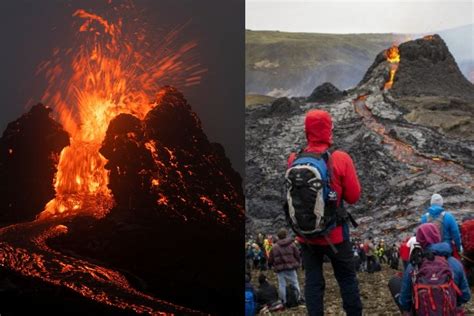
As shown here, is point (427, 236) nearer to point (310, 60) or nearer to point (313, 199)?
point (313, 199)

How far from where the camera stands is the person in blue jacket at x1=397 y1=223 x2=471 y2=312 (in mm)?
4758

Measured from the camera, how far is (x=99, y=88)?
5195 mm

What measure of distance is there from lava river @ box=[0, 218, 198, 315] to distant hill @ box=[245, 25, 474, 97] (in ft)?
354

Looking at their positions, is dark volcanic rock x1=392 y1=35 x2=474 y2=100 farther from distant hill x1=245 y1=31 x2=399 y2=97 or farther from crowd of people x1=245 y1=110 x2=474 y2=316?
distant hill x1=245 y1=31 x2=399 y2=97

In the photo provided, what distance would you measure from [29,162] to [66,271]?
98 cm

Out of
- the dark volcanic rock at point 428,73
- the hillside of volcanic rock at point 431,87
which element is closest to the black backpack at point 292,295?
the hillside of volcanic rock at point 431,87

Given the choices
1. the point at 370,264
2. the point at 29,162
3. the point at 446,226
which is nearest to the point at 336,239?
the point at 29,162

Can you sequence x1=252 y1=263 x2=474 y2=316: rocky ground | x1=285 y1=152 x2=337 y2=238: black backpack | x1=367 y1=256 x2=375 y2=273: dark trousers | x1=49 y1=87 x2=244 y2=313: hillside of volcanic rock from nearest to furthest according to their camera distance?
x1=285 y1=152 x2=337 y2=238: black backpack
x1=49 y1=87 x2=244 y2=313: hillside of volcanic rock
x1=252 y1=263 x2=474 y2=316: rocky ground
x1=367 y1=256 x2=375 y2=273: dark trousers

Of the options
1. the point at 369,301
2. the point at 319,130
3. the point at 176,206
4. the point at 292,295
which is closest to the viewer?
the point at 319,130

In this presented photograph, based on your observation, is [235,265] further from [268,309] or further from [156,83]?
[268,309]

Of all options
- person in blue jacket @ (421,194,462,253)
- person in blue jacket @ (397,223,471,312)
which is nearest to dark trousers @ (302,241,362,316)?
person in blue jacket @ (397,223,471,312)

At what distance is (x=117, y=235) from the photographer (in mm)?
5043

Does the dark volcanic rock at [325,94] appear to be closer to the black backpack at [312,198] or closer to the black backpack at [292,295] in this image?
the black backpack at [292,295]

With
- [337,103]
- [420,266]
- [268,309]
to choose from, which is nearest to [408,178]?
[337,103]
